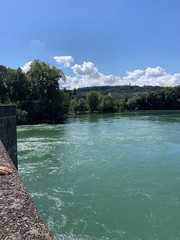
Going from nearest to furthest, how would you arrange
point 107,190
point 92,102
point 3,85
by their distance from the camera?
point 107,190
point 3,85
point 92,102

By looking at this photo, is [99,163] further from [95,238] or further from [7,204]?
[7,204]

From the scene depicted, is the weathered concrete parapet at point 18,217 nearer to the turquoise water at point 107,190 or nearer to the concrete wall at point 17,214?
the concrete wall at point 17,214

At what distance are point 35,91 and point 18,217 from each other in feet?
185

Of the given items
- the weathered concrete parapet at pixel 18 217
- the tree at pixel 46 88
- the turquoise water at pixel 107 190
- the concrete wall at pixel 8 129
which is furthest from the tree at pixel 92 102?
the weathered concrete parapet at pixel 18 217

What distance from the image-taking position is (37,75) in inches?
2287

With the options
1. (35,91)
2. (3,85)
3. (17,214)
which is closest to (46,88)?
(35,91)

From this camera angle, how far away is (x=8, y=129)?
11414mm

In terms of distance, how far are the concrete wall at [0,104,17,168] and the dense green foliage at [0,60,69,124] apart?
3763 centimetres

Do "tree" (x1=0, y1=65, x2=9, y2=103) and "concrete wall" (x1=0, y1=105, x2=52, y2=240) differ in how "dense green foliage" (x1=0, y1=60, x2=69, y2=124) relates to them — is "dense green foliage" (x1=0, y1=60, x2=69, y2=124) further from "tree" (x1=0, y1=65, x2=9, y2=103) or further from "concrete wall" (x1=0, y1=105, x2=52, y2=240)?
"concrete wall" (x1=0, y1=105, x2=52, y2=240)

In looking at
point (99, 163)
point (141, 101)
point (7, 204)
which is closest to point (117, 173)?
point (99, 163)

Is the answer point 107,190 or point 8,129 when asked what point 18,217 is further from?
point 107,190

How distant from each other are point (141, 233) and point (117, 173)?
5.89m

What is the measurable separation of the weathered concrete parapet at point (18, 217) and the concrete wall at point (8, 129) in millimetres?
7849

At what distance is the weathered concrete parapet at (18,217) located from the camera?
2229 millimetres
